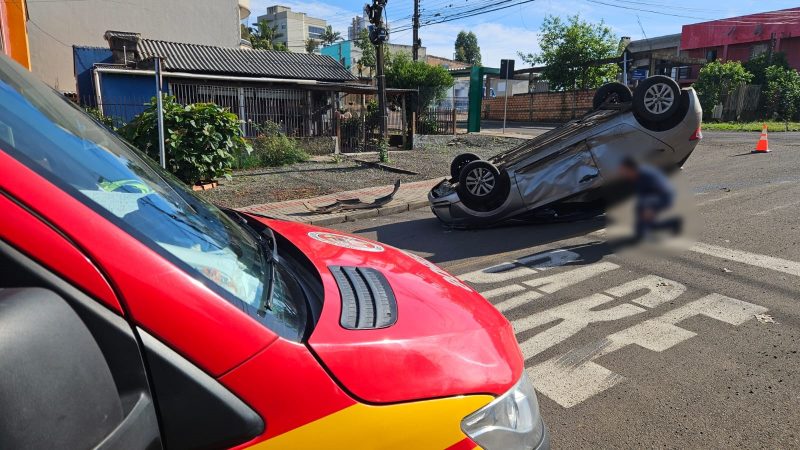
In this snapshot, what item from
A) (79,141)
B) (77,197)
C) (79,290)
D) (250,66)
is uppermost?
(250,66)

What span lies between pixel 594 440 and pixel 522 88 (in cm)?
4678

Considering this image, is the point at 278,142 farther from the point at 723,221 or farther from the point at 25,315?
the point at 25,315

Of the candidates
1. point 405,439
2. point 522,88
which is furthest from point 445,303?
point 522,88

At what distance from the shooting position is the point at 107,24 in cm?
2744

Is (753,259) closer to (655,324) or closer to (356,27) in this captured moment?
(655,324)

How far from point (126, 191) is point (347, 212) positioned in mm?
7236

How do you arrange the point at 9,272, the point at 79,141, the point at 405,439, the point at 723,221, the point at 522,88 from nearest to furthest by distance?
the point at 9,272 → the point at 405,439 → the point at 79,141 → the point at 723,221 → the point at 522,88

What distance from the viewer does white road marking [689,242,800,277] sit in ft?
17.9

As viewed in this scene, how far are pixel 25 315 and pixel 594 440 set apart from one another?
2.74 meters

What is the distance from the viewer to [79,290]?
1.32m

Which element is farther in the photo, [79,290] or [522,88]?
[522,88]

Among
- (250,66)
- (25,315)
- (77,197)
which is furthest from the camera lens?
(250,66)

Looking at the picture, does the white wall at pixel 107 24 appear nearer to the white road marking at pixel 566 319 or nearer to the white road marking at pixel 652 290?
the white road marking at pixel 566 319

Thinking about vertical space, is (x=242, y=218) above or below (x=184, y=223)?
below
